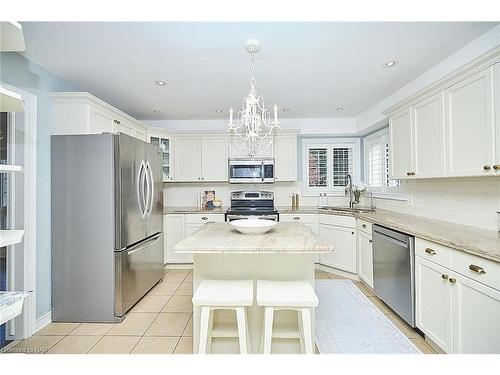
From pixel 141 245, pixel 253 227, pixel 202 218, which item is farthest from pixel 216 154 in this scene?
pixel 253 227

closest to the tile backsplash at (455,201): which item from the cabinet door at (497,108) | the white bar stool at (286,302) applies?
the cabinet door at (497,108)

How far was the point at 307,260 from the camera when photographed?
1794mm

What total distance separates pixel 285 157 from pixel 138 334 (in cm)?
304

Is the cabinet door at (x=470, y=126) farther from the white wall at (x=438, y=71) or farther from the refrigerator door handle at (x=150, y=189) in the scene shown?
the refrigerator door handle at (x=150, y=189)

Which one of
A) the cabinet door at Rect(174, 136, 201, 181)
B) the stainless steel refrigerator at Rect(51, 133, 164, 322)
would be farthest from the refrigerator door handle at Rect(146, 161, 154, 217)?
the cabinet door at Rect(174, 136, 201, 181)

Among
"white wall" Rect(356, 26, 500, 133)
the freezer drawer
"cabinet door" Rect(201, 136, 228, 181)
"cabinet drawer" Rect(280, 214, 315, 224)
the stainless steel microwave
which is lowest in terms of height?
Answer: the freezer drawer

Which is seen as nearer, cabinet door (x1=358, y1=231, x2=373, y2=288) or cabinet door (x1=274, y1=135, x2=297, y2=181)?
cabinet door (x1=358, y1=231, x2=373, y2=288)

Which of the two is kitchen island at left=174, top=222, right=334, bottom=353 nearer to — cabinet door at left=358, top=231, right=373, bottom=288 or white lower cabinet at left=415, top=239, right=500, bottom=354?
white lower cabinet at left=415, top=239, right=500, bottom=354

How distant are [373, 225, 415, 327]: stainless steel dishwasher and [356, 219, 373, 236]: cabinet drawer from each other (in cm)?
19

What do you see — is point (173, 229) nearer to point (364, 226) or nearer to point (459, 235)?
point (364, 226)

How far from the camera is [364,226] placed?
303 centimetres

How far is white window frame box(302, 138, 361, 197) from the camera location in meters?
4.38

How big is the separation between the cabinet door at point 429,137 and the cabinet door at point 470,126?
0.25 ft
